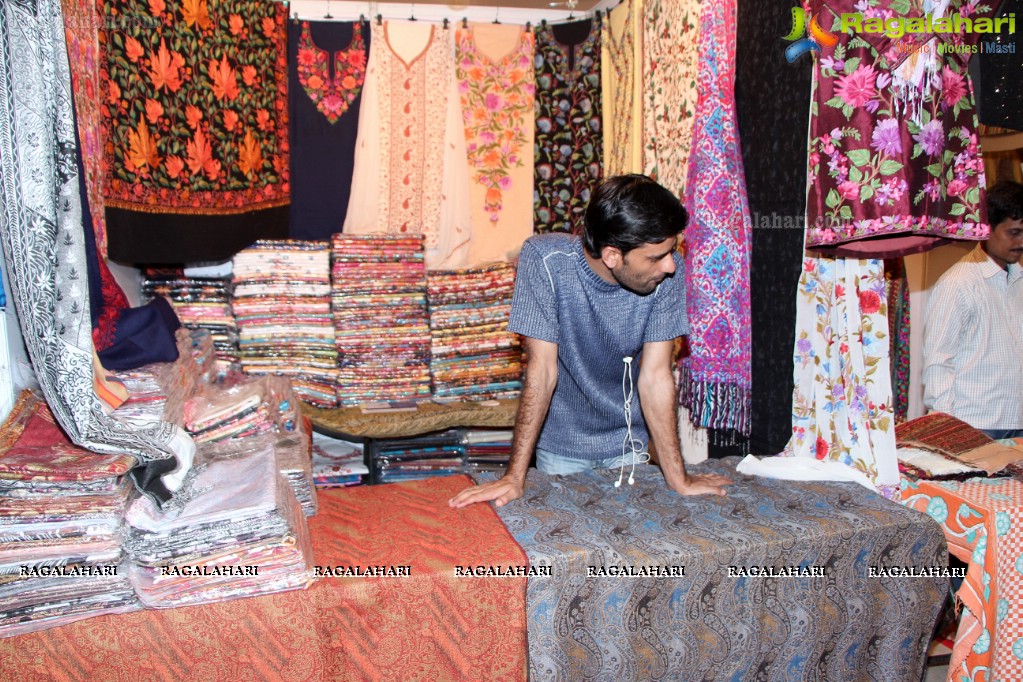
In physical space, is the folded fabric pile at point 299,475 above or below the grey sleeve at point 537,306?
below

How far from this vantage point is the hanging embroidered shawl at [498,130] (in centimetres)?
402

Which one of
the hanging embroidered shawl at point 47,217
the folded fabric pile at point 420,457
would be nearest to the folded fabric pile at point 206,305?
the folded fabric pile at point 420,457

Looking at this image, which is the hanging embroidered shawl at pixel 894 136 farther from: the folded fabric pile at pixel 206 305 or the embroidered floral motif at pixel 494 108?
the folded fabric pile at pixel 206 305

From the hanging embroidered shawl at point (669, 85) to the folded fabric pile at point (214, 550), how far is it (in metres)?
2.06

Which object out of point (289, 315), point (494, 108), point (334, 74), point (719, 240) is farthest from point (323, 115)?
point (719, 240)

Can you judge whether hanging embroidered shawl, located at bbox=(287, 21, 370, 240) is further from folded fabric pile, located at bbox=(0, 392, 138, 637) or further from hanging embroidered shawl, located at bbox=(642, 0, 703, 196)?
folded fabric pile, located at bbox=(0, 392, 138, 637)

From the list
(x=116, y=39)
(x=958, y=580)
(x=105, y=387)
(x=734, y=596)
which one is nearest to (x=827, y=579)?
(x=734, y=596)

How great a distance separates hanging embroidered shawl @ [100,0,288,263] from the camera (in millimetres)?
2586

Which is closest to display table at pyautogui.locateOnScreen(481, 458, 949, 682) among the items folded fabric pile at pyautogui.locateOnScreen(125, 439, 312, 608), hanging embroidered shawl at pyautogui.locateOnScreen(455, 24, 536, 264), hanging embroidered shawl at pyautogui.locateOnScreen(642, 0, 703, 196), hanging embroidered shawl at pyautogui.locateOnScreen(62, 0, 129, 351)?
folded fabric pile at pyautogui.locateOnScreen(125, 439, 312, 608)

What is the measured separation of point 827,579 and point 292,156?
3.16m

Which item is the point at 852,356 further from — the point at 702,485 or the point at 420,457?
the point at 420,457

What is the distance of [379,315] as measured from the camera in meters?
3.81

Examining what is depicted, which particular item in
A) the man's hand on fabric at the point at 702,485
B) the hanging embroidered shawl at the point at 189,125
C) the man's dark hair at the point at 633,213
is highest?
the hanging embroidered shawl at the point at 189,125

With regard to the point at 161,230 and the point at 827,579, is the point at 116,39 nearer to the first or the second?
the point at 161,230
